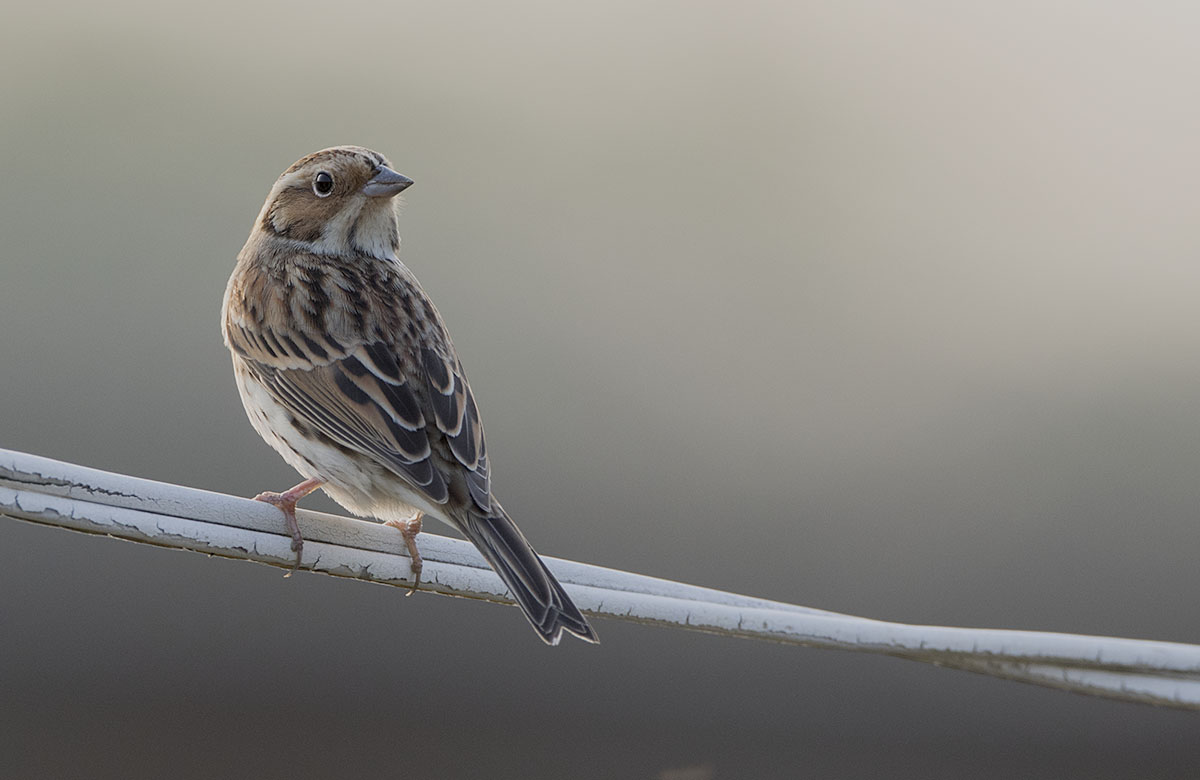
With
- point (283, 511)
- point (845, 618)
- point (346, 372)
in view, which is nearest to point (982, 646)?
point (845, 618)

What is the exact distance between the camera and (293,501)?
3266 mm

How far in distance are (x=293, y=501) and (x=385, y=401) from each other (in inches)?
14.9

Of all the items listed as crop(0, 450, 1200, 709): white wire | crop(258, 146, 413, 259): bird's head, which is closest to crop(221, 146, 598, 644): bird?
crop(258, 146, 413, 259): bird's head

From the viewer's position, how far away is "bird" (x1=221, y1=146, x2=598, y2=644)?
325 centimetres

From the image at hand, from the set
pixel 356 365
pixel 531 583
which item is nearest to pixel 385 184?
pixel 356 365

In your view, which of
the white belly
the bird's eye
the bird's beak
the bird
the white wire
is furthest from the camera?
the bird's eye

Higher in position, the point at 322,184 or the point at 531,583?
the point at 322,184

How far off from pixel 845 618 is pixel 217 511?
1.23m

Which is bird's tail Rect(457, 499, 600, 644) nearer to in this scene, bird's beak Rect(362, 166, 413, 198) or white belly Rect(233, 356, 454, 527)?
white belly Rect(233, 356, 454, 527)

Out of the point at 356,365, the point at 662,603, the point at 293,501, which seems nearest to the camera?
the point at 662,603

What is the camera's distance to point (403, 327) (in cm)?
373

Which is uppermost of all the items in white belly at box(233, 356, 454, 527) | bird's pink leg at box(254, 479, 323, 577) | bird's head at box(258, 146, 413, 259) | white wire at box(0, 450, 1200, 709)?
bird's head at box(258, 146, 413, 259)

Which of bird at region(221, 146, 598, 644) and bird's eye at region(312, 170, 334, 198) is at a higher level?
bird's eye at region(312, 170, 334, 198)

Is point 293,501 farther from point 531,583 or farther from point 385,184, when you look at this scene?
point 385,184
